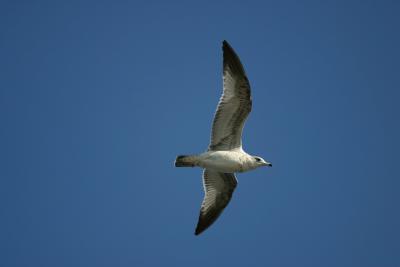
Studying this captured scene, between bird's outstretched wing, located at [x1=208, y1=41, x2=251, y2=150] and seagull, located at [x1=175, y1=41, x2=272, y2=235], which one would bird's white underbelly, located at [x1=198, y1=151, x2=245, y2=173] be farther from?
bird's outstretched wing, located at [x1=208, y1=41, x2=251, y2=150]

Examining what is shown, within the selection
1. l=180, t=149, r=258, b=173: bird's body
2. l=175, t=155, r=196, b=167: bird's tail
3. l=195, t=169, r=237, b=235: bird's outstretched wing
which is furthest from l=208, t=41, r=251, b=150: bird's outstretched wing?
l=195, t=169, r=237, b=235: bird's outstretched wing

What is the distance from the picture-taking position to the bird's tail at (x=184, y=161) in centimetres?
1304

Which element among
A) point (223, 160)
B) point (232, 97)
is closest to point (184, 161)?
point (223, 160)

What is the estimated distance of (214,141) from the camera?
43.2 ft

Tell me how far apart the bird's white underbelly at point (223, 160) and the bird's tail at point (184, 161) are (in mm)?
175

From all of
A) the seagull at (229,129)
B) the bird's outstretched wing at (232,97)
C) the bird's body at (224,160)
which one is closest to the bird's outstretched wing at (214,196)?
the seagull at (229,129)

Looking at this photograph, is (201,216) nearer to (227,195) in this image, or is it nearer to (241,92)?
(227,195)

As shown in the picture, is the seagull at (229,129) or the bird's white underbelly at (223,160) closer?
the seagull at (229,129)

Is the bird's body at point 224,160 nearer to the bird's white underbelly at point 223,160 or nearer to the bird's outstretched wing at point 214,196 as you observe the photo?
the bird's white underbelly at point 223,160

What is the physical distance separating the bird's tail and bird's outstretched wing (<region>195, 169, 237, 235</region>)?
1.38 meters

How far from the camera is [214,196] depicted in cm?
1462

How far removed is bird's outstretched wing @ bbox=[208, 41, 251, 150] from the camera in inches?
497

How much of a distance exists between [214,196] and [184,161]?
6.46 ft

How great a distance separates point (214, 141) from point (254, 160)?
1089 mm
